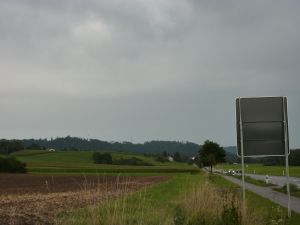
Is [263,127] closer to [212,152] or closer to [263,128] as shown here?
[263,128]

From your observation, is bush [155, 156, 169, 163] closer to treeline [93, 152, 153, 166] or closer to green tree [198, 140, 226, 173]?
treeline [93, 152, 153, 166]

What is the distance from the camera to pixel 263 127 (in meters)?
14.7

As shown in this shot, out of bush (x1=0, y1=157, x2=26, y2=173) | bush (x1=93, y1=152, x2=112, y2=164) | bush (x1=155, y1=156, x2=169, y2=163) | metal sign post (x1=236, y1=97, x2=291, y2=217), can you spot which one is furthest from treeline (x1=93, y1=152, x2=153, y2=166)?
metal sign post (x1=236, y1=97, x2=291, y2=217)

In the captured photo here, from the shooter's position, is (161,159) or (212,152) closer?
(212,152)

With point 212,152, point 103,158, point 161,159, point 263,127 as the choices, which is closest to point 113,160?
point 103,158

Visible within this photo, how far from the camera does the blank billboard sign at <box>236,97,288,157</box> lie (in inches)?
575

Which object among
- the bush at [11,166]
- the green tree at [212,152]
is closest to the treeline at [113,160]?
the bush at [11,166]

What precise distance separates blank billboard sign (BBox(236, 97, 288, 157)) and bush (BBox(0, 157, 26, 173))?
81.7m

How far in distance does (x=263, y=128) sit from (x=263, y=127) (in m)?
0.03

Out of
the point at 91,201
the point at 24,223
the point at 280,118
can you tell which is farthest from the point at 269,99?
the point at 24,223

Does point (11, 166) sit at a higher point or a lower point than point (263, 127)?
lower

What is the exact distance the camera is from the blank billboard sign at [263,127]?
14.6 meters

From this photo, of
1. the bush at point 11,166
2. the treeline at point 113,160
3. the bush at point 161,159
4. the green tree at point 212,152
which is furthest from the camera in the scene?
the bush at point 161,159

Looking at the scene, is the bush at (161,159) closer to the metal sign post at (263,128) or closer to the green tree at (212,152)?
the green tree at (212,152)
